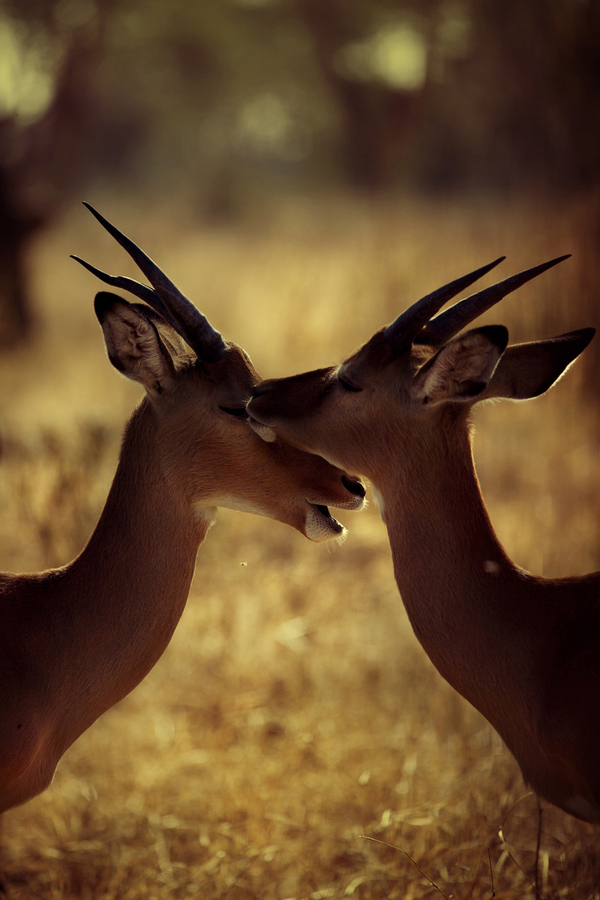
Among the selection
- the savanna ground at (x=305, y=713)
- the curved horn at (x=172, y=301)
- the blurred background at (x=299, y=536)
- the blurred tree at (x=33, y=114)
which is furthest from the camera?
the blurred tree at (x=33, y=114)

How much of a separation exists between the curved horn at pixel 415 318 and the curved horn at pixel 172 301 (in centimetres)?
52

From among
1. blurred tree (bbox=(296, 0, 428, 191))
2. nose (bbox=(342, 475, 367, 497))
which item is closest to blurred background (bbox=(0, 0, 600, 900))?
blurred tree (bbox=(296, 0, 428, 191))

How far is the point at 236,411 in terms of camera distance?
2615 mm

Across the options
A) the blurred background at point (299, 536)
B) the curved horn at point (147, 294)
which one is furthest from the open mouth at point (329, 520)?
the blurred background at point (299, 536)

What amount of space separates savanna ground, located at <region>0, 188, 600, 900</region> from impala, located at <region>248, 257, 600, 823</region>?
0.63 metres

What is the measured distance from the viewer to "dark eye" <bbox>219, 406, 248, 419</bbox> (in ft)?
8.58

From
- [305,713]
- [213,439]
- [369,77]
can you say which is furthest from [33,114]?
[369,77]

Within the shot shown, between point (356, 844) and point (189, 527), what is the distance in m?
1.73

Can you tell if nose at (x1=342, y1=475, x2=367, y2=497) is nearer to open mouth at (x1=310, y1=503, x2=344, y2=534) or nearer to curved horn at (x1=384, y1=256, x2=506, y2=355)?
open mouth at (x1=310, y1=503, x2=344, y2=534)

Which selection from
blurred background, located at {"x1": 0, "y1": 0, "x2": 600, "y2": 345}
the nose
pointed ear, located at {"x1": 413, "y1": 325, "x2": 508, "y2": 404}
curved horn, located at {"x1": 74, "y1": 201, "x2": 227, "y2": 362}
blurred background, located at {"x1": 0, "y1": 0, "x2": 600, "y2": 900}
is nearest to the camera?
pointed ear, located at {"x1": 413, "y1": 325, "x2": 508, "y2": 404}

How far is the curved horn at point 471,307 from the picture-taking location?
224 centimetres

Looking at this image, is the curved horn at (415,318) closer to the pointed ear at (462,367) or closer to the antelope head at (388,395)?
the antelope head at (388,395)

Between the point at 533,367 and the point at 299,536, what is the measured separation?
3.79 m

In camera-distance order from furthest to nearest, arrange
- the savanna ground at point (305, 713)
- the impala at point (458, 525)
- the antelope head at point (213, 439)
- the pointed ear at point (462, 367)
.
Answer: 1. the savanna ground at point (305, 713)
2. the antelope head at point (213, 439)
3. the impala at point (458, 525)
4. the pointed ear at point (462, 367)
